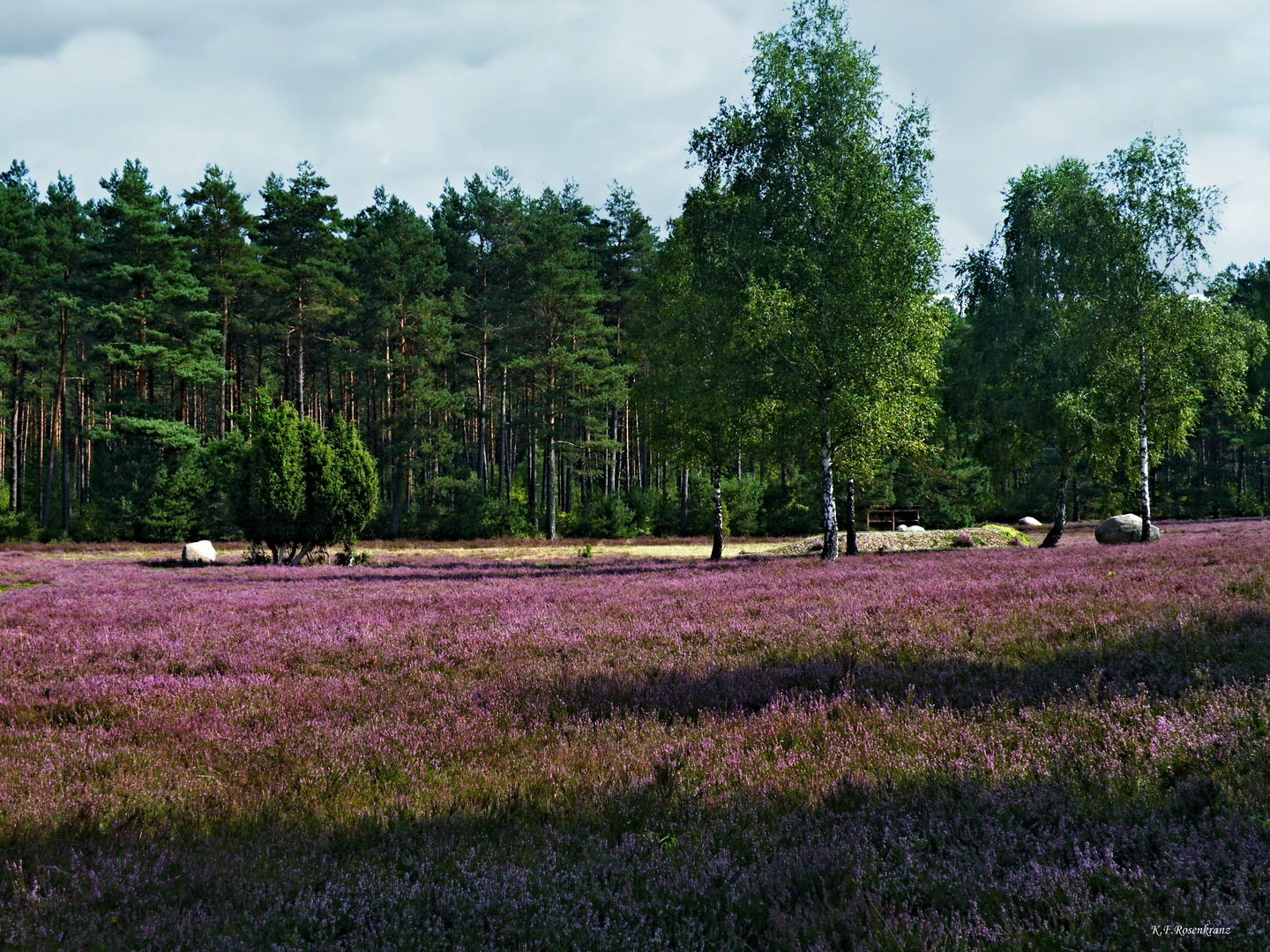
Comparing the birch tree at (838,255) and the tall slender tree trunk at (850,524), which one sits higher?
the birch tree at (838,255)

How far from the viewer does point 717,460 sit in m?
28.7

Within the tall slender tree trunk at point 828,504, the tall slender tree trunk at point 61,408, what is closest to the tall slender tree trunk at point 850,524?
the tall slender tree trunk at point 828,504

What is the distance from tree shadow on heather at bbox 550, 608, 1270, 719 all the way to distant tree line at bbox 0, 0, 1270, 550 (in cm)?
1408

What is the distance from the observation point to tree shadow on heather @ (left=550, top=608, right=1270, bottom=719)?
5.64 meters

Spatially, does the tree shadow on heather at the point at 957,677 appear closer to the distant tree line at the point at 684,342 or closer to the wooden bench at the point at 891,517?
the distant tree line at the point at 684,342

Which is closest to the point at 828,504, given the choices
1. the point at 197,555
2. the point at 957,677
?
the point at 957,677

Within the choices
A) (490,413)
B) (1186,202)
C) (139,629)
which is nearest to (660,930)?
(139,629)

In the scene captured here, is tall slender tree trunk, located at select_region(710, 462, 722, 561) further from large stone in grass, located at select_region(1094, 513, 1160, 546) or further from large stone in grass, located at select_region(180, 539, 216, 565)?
large stone in grass, located at select_region(180, 539, 216, 565)

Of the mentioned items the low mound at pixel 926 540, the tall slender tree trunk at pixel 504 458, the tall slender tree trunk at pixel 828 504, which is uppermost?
the tall slender tree trunk at pixel 504 458

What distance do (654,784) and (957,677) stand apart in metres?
3.24

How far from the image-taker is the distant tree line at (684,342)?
72.2 ft

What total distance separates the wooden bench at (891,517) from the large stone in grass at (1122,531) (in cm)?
1937

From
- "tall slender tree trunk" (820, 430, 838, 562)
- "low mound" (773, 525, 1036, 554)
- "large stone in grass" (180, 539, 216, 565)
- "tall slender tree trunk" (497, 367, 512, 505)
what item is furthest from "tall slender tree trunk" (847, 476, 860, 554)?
"tall slender tree trunk" (497, 367, 512, 505)

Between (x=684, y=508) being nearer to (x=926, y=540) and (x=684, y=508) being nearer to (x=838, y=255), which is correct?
(x=926, y=540)
